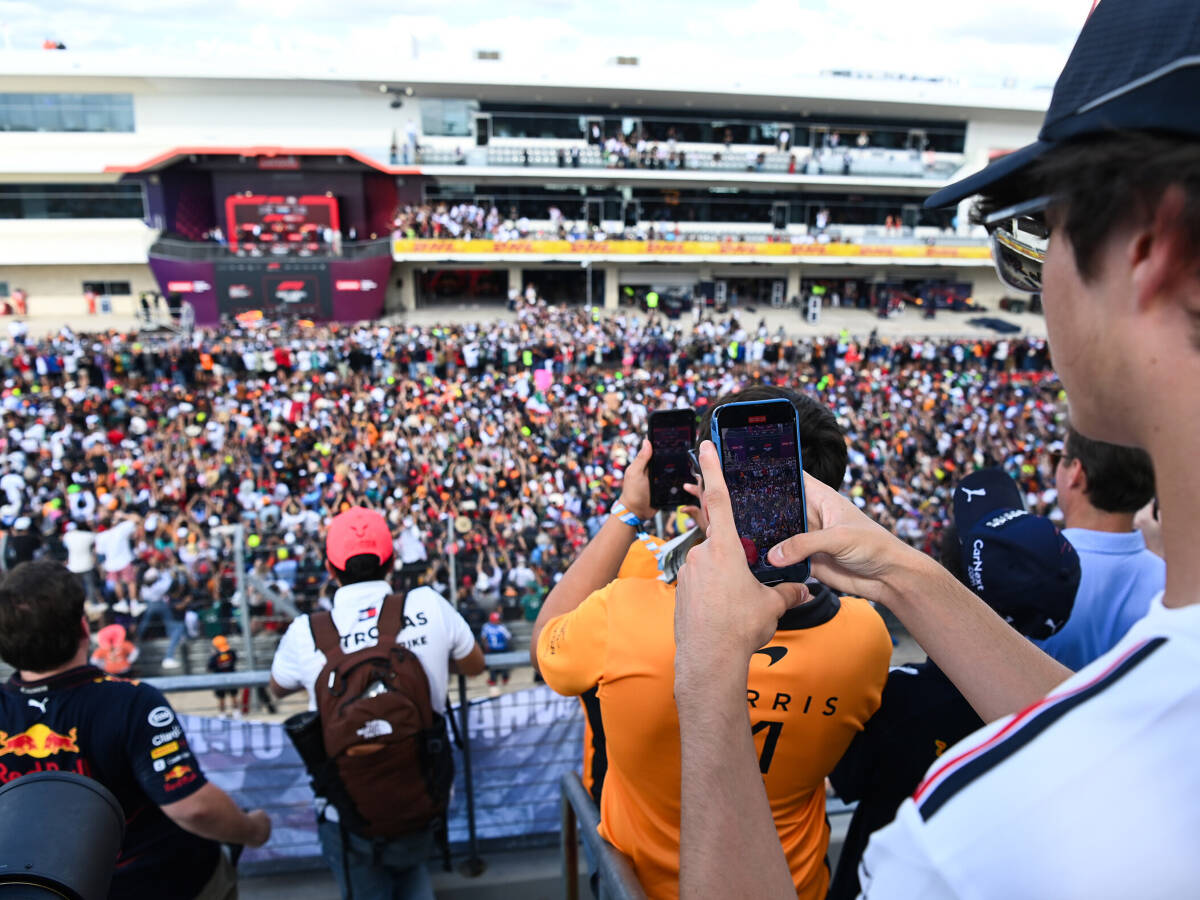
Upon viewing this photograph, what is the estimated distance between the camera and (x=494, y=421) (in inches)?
579

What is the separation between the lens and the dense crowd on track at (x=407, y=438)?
870cm

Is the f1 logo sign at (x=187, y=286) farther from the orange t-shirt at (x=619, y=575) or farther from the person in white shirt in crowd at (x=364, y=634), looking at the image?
the orange t-shirt at (x=619, y=575)

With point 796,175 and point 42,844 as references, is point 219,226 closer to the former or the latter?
point 796,175

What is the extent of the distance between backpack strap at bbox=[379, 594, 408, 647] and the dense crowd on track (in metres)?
4.36

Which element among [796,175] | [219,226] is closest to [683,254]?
[796,175]

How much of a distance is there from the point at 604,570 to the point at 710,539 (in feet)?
2.97

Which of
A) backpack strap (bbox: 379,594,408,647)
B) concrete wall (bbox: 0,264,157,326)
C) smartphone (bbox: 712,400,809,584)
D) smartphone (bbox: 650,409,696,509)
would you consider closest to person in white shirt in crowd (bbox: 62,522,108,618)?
backpack strap (bbox: 379,594,408,647)

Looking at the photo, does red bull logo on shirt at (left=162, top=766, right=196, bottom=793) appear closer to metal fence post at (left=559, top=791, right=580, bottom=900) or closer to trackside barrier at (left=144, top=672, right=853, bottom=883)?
trackside barrier at (left=144, top=672, right=853, bottom=883)

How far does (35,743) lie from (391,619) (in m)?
0.99

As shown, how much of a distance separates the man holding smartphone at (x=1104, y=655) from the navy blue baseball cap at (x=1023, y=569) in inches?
41.6

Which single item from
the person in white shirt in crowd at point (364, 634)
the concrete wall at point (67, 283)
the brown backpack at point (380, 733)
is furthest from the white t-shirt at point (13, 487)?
the concrete wall at point (67, 283)

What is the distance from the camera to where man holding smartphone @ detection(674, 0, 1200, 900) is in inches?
23.1

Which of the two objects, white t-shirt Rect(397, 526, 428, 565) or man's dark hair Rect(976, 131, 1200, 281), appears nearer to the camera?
man's dark hair Rect(976, 131, 1200, 281)

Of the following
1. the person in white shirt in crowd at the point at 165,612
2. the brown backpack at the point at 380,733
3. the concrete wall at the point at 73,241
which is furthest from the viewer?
the concrete wall at the point at 73,241
